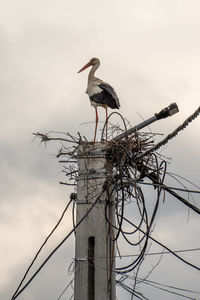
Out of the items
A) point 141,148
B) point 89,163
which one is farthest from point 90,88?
point 89,163

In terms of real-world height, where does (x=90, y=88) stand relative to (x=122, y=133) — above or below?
A: above

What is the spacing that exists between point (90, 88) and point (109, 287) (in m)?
3.97

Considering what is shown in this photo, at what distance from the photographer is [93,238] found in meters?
4.69

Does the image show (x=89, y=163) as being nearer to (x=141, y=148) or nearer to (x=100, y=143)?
(x=100, y=143)

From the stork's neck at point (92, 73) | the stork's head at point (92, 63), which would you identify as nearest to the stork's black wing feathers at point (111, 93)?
the stork's neck at point (92, 73)

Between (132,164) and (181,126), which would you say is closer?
(181,126)

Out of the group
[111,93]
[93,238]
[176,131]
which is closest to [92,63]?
[111,93]

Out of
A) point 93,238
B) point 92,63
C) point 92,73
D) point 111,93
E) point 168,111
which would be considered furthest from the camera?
point 92,63

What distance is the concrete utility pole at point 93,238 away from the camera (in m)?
4.53

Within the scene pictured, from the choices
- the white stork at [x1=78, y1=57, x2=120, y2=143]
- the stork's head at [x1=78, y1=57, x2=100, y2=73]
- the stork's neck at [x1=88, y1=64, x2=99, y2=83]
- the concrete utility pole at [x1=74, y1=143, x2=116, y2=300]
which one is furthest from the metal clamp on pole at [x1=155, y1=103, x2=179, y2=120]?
the stork's head at [x1=78, y1=57, x2=100, y2=73]

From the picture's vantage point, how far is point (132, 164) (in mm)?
5324

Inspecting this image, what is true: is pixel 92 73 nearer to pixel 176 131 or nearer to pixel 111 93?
pixel 111 93

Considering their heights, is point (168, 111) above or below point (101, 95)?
below

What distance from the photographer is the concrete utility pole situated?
453cm
